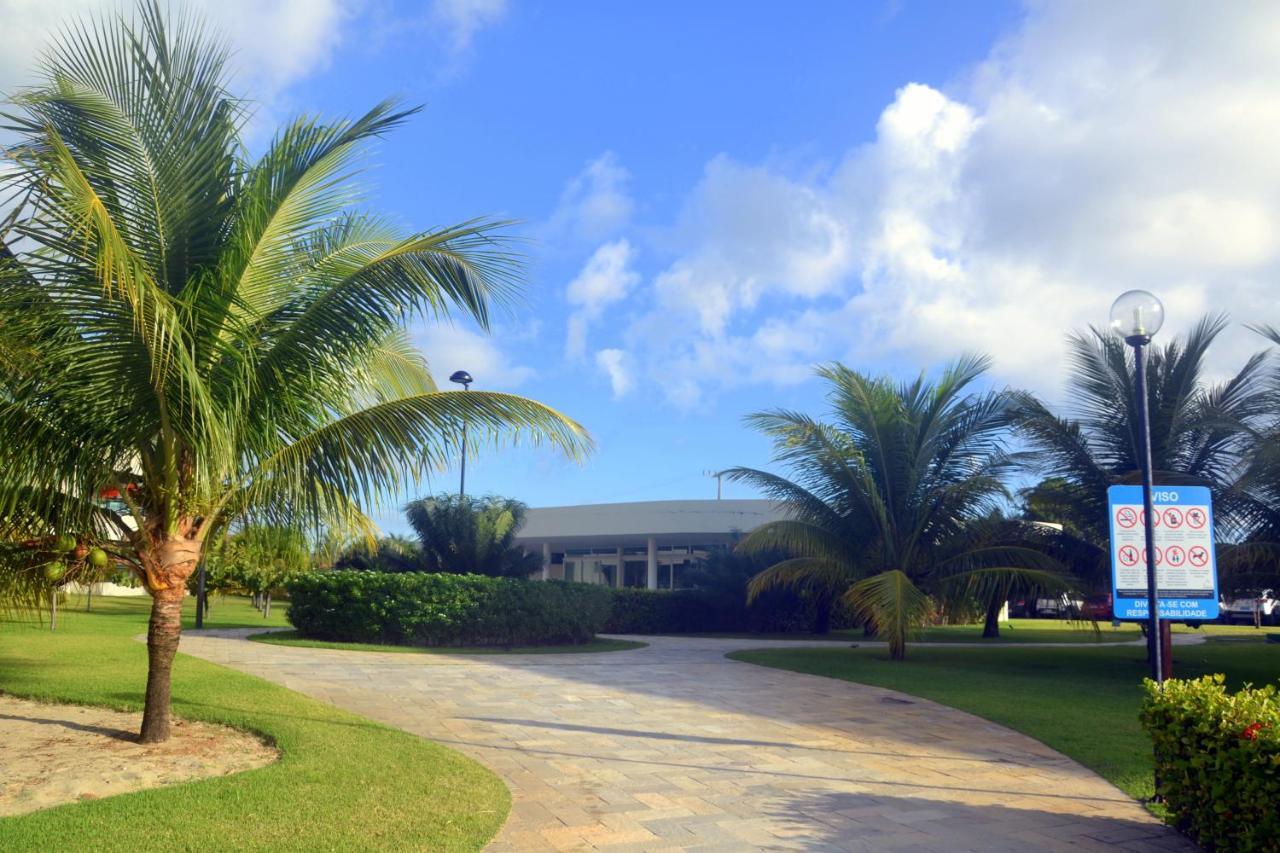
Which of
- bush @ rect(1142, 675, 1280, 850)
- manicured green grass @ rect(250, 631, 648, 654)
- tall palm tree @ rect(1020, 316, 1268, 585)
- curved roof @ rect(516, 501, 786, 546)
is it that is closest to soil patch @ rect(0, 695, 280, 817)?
bush @ rect(1142, 675, 1280, 850)

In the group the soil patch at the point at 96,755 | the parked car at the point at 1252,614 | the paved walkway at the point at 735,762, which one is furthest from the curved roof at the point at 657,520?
the parked car at the point at 1252,614

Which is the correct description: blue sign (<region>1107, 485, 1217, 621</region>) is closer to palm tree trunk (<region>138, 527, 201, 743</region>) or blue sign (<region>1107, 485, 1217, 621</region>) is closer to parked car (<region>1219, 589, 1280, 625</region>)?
palm tree trunk (<region>138, 527, 201, 743</region>)

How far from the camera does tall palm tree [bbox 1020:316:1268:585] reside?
15195 millimetres

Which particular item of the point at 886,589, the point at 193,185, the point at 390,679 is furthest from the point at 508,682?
the point at 193,185

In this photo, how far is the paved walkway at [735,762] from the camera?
600 cm

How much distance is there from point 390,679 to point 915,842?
8.92 m

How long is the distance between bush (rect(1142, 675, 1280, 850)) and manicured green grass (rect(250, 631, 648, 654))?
43.9 ft

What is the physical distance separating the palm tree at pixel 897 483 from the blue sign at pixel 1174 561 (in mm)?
9093

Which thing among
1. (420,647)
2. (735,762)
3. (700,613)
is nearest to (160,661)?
(735,762)

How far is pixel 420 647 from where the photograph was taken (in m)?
18.1

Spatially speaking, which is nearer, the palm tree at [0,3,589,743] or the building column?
the palm tree at [0,3,589,743]

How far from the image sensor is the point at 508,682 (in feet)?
43.4

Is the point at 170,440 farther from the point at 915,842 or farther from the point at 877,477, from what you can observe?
the point at 877,477

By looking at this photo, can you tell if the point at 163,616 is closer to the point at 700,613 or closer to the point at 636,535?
the point at 700,613
